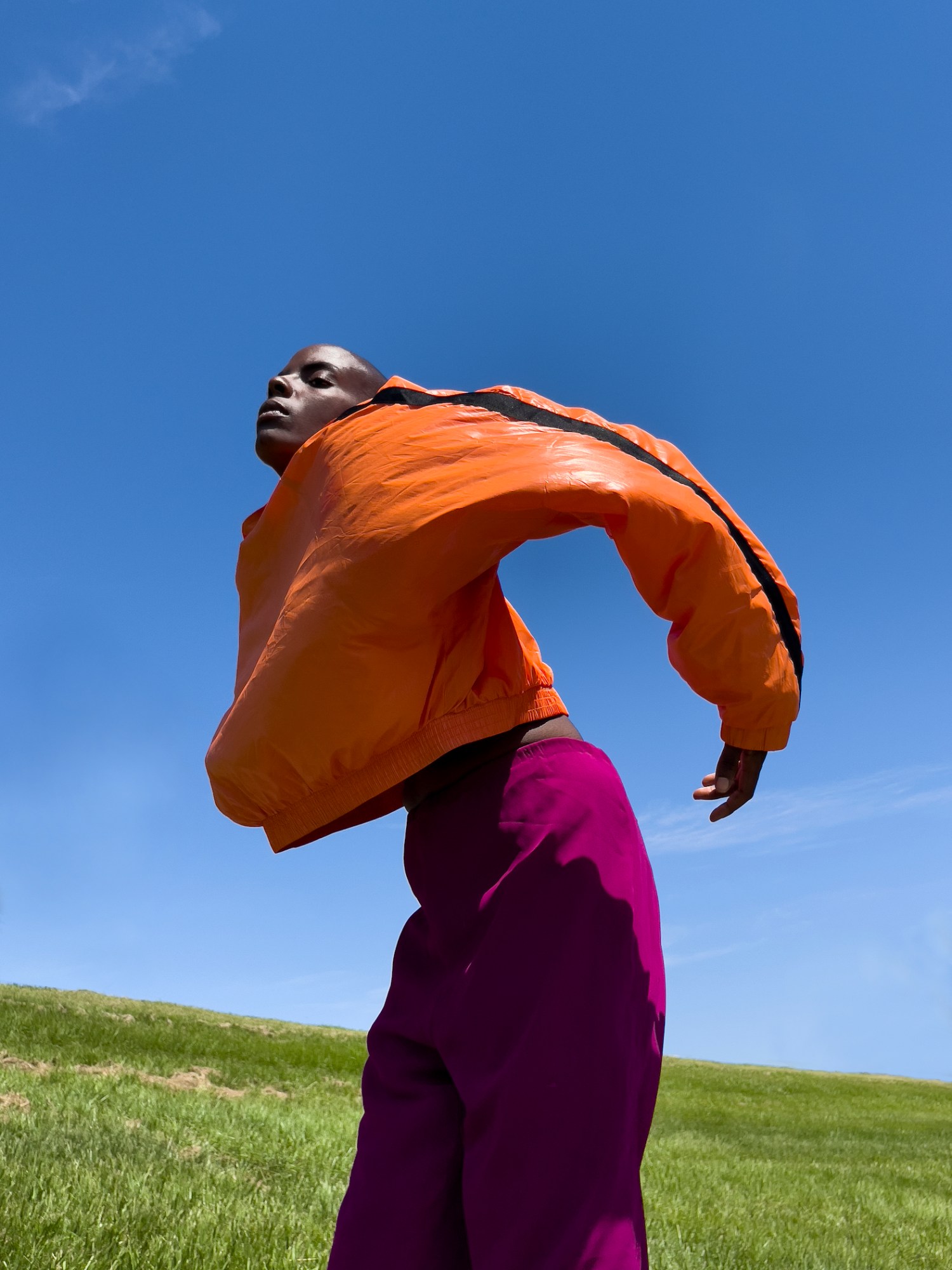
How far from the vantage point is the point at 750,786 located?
2477 millimetres

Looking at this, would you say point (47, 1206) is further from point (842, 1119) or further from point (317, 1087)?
point (842, 1119)

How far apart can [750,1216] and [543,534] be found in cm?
563

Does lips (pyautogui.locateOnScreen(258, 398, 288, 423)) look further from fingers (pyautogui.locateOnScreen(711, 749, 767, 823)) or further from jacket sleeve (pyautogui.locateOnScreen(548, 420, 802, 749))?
fingers (pyautogui.locateOnScreen(711, 749, 767, 823))

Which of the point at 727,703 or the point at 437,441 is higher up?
the point at 437,441

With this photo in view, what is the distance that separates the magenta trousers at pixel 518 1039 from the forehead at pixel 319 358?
1.27 meters

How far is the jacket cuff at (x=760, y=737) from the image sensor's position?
238 cm

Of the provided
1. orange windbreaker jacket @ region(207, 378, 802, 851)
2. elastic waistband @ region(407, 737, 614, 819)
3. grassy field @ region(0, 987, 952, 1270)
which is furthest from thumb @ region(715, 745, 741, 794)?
grassy field @ region(0, 987, 952, 1270)

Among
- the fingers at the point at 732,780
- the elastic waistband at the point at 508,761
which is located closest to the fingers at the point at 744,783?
the fingers at the point at 732,780

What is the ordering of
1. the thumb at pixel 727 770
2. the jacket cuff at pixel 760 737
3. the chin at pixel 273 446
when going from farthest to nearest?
the chin at pixel 273 446, the thumb at pixel 727 770, the jacket cuff at pixel 760 737

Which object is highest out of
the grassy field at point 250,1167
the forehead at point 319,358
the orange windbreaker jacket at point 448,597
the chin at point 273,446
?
the forehead at point 319,358

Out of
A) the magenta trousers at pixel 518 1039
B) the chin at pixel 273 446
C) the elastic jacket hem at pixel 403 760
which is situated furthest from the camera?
the chin at pixel 273 446

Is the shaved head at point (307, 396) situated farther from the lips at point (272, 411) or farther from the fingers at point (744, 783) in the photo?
the fingers at point (744, 783)

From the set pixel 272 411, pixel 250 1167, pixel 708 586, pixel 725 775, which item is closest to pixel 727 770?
pixel 725 775

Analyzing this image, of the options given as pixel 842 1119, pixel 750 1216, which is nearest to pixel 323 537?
pixel 750 1216
